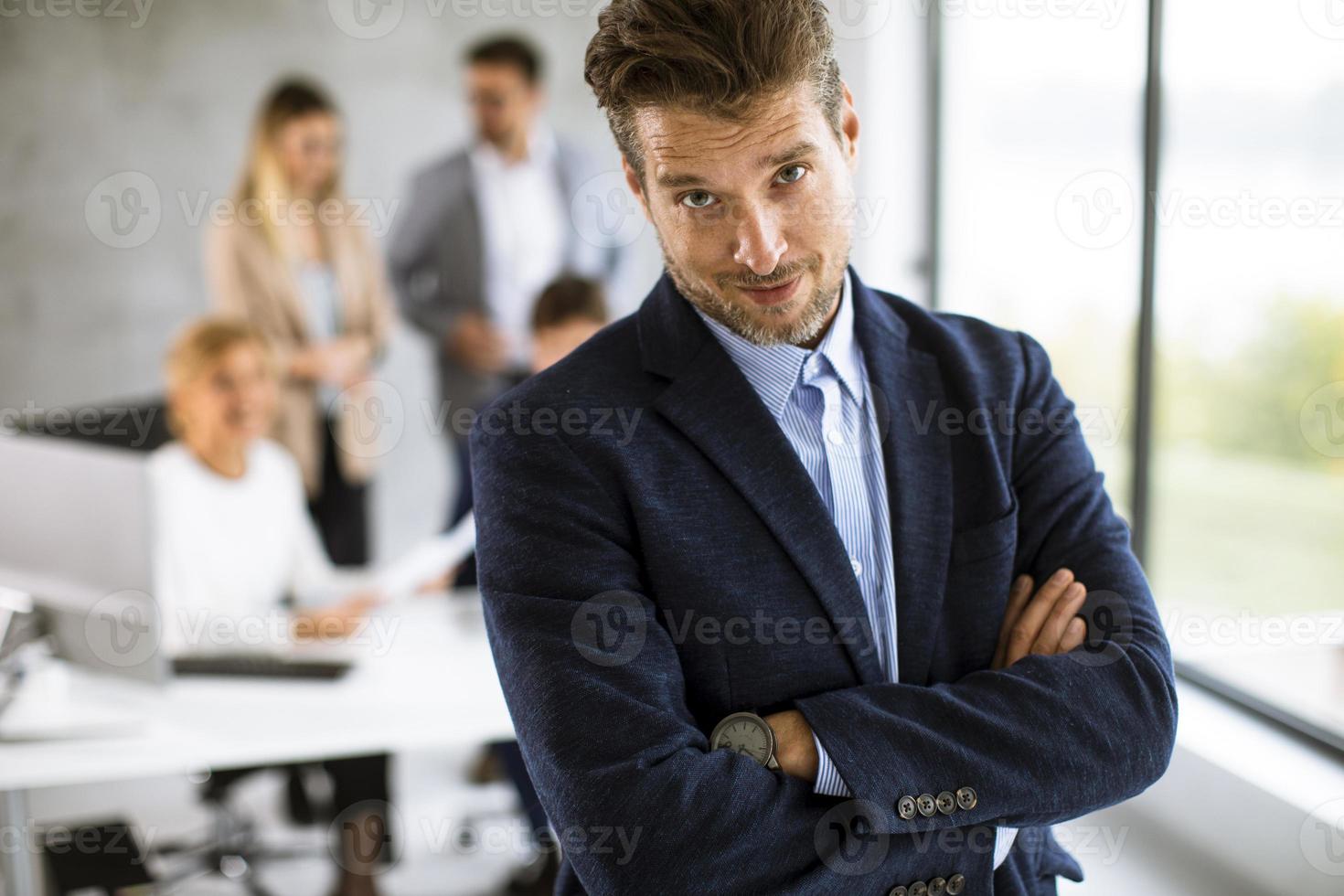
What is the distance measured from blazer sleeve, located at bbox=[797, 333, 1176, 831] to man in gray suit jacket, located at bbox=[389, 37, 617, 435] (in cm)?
350

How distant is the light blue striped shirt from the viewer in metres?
1.35

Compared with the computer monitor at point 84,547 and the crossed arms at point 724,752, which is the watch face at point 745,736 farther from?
the computer monitor at point 84,547

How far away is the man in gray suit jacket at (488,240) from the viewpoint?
4637 millimetres

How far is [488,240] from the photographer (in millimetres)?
4734

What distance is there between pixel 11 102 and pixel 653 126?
4.30 metres

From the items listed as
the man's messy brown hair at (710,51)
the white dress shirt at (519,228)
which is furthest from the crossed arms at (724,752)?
the white dress shirt at (519,228)

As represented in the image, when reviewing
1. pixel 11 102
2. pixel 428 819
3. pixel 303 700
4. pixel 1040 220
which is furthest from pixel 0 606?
pixel 1040 220
